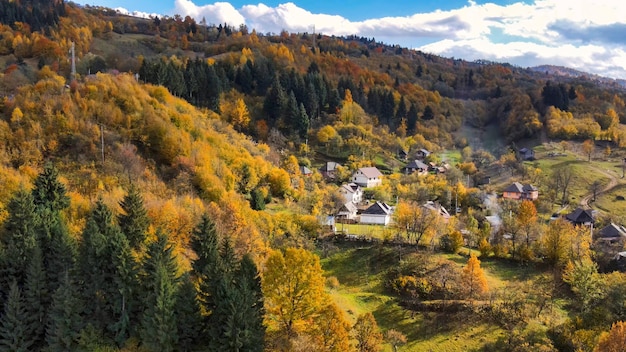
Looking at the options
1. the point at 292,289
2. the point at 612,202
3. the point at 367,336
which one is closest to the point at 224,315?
the point at 292,289

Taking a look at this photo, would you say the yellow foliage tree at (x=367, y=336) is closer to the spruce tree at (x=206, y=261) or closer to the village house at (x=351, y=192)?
the spruce tree at (x=206, y=261)

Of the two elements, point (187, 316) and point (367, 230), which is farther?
point (367, 230)

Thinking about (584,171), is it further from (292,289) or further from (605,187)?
(292,289)

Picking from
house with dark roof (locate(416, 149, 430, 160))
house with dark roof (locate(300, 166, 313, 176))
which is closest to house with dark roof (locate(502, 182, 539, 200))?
house with dark roof (locate(416, 149, 430, 160))

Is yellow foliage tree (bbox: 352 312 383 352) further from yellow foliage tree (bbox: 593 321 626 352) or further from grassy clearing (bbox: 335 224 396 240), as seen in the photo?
grassy clearing (bbox: 335 224 396 240)

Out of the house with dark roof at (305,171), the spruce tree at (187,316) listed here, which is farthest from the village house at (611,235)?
the spruce tree at (187,316)

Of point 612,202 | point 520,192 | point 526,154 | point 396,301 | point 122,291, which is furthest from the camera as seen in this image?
point 526,154
